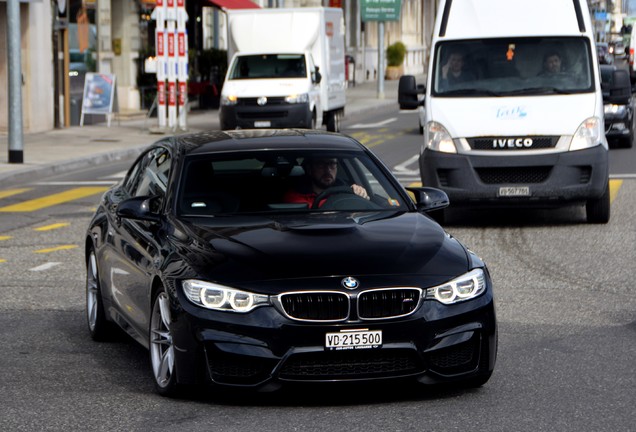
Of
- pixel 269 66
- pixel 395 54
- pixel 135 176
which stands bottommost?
pixel 135 176

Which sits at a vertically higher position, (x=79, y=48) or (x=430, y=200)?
(x=79, y=48)

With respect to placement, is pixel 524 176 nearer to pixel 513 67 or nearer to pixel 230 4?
pixel 513 67

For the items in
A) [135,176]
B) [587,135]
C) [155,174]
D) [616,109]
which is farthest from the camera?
[616,109]

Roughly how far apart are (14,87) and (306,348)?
18455 mm

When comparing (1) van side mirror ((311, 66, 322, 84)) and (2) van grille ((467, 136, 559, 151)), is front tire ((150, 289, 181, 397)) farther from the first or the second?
(1) van side mirror ((311, 66, 322, 84))

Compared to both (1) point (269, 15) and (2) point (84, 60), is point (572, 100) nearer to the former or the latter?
(1) point (269, 15)

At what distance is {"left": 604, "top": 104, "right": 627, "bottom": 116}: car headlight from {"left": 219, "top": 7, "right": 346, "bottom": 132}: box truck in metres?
7.53

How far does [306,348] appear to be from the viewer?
6.91m

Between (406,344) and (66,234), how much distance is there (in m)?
8.80

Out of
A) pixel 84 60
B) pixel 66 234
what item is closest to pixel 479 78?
pixel 66 234

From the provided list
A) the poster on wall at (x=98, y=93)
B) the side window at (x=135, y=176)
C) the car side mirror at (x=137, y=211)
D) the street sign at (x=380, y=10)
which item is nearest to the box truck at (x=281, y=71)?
the poster on wall at (x=98, y=93)

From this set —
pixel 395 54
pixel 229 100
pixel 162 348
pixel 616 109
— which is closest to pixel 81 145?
pixel 229 100

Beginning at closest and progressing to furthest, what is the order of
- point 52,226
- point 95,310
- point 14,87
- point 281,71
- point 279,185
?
1. point 279,185
2. point 95,310
3. point 52,226
4. point 14,87
5. point 281,71

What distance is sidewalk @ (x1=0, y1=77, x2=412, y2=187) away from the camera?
23.7 meters
